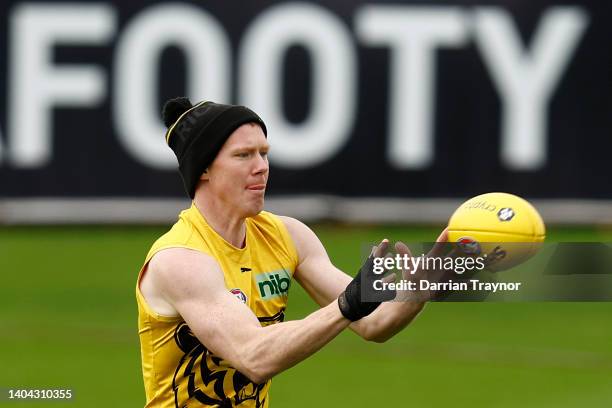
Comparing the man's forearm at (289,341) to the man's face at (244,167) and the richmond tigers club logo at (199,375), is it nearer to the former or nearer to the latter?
the richmond tigers club logo at (199,375)

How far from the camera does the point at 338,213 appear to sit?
1936 centimetres

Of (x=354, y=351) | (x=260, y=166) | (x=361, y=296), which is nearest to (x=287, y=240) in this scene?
(x=260, y=166)

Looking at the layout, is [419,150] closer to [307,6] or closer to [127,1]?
[307,6]

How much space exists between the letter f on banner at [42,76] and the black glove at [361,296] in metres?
14.1

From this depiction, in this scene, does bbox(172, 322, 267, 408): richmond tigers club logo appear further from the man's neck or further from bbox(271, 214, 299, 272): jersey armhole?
bbox(271, 214, 299, 272): jersey armhole

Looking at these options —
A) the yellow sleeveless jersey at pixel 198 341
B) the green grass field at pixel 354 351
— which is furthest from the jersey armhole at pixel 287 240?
the green grass field at pixel 354 351

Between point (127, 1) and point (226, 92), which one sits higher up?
→ point (127, 1)

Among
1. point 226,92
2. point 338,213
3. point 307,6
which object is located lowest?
point 338,213

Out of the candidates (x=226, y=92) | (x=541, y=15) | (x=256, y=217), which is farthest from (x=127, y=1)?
(x=256, y=217)

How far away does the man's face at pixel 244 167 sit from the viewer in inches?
231

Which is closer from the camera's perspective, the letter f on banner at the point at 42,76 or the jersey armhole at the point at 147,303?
the jersey armhole at the point at 147,303

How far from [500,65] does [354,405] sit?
9.09m

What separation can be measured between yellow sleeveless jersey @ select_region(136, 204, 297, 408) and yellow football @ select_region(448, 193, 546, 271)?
996 mm

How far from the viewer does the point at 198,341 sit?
5891 mm
